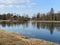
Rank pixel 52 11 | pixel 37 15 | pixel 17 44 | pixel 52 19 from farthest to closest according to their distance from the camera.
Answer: pixel 37 15 → pixel 52 11 → pixel 52 19 → pixel 17 44

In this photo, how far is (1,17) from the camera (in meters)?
145

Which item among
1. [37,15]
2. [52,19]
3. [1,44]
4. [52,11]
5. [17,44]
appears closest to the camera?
[1,44]

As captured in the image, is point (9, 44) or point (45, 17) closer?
point (9, 44)

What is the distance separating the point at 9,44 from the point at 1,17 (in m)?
136

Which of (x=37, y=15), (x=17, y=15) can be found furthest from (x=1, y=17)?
(x=37, y=15)

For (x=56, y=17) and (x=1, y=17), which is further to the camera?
(x=1, y=17)

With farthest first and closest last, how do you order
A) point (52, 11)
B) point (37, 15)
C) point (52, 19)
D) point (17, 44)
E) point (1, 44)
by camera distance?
point (37, 15), point (52, 11), point (52, 19), point (17, 44), point (1, 44)

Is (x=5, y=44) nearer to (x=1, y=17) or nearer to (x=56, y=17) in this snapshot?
(x=56, y=17)

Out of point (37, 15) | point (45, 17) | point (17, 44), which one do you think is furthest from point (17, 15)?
point (17, 44)

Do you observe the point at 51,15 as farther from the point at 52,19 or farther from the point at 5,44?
the point at 5,44

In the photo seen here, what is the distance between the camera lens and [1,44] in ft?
37.2

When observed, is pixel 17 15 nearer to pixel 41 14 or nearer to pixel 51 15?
pixel 41 14

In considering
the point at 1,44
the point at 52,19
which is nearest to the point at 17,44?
the point at 1,44

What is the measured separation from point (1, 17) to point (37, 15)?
1401 inches
